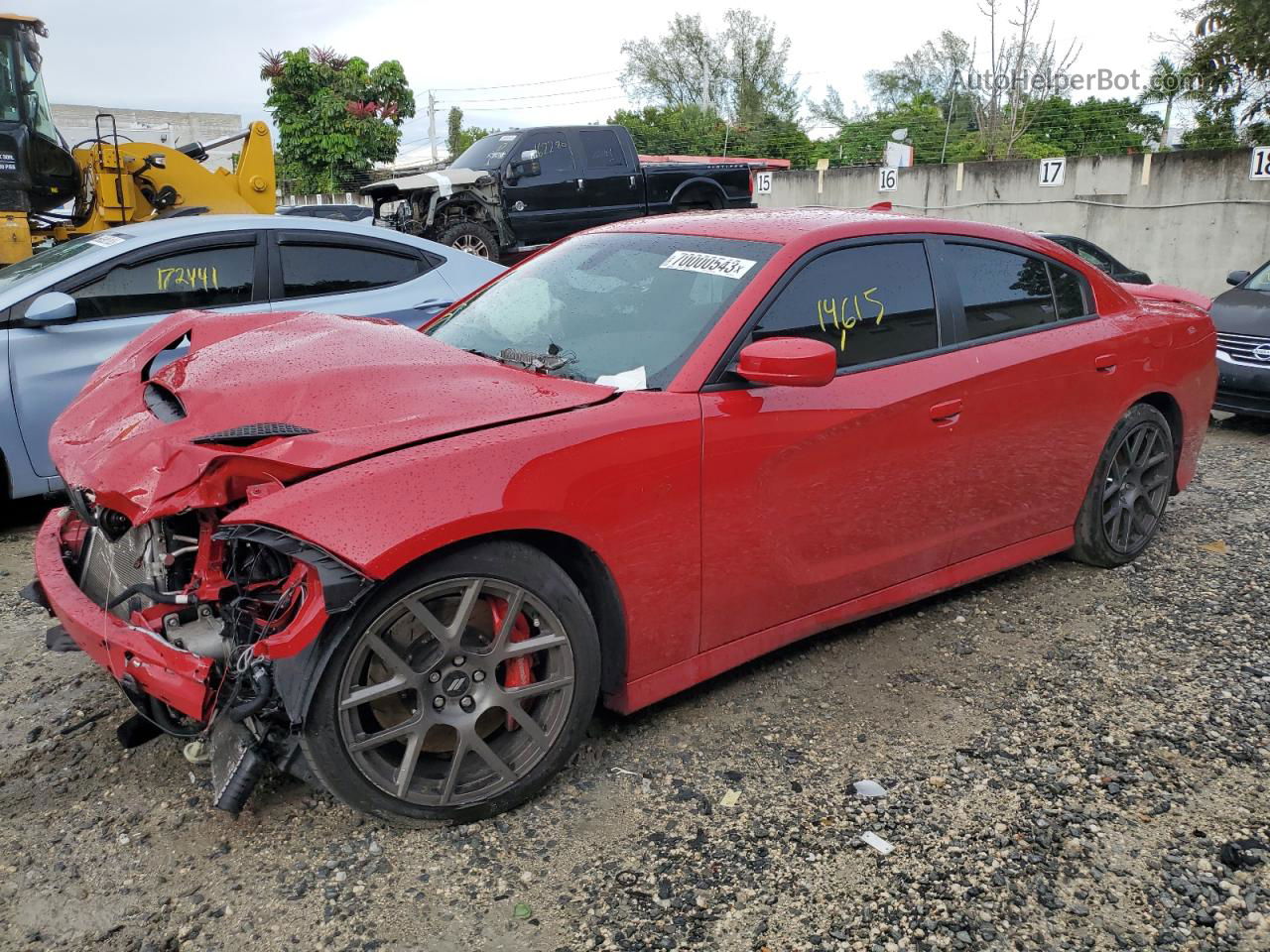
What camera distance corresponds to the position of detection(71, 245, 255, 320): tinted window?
206 inches

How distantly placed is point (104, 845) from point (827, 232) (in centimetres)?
281

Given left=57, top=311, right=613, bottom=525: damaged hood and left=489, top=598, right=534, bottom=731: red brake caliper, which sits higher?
left=57, top=311, right=613, bottom=525: damaged hood

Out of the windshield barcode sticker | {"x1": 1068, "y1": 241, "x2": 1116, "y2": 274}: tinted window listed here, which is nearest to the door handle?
the windshield barcode sticker

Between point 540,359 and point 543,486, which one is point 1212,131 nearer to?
point 540,359

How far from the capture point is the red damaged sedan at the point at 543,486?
8.00 ft

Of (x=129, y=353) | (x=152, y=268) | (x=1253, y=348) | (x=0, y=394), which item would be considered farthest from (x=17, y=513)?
(x=1253, y=348)

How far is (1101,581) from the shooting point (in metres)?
4.53

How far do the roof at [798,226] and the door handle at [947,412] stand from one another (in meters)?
0.65

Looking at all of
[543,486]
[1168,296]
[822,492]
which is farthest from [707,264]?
[1168,296]

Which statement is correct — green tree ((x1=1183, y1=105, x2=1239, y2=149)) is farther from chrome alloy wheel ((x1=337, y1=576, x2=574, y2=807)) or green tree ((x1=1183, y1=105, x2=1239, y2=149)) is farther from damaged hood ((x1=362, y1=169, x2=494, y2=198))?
chrome alloy wheel ((x1=337, y1=576, x2=574, y2=807))

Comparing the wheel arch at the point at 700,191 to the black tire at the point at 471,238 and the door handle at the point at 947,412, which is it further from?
the door handle at the point at 947,412

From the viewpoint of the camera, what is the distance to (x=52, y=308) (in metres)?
4.98

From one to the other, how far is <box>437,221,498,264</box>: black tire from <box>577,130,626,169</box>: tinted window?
2026mm

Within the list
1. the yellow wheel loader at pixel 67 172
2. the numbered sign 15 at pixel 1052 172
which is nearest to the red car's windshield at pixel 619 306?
the yellow wheel loader at pixel 67 172
